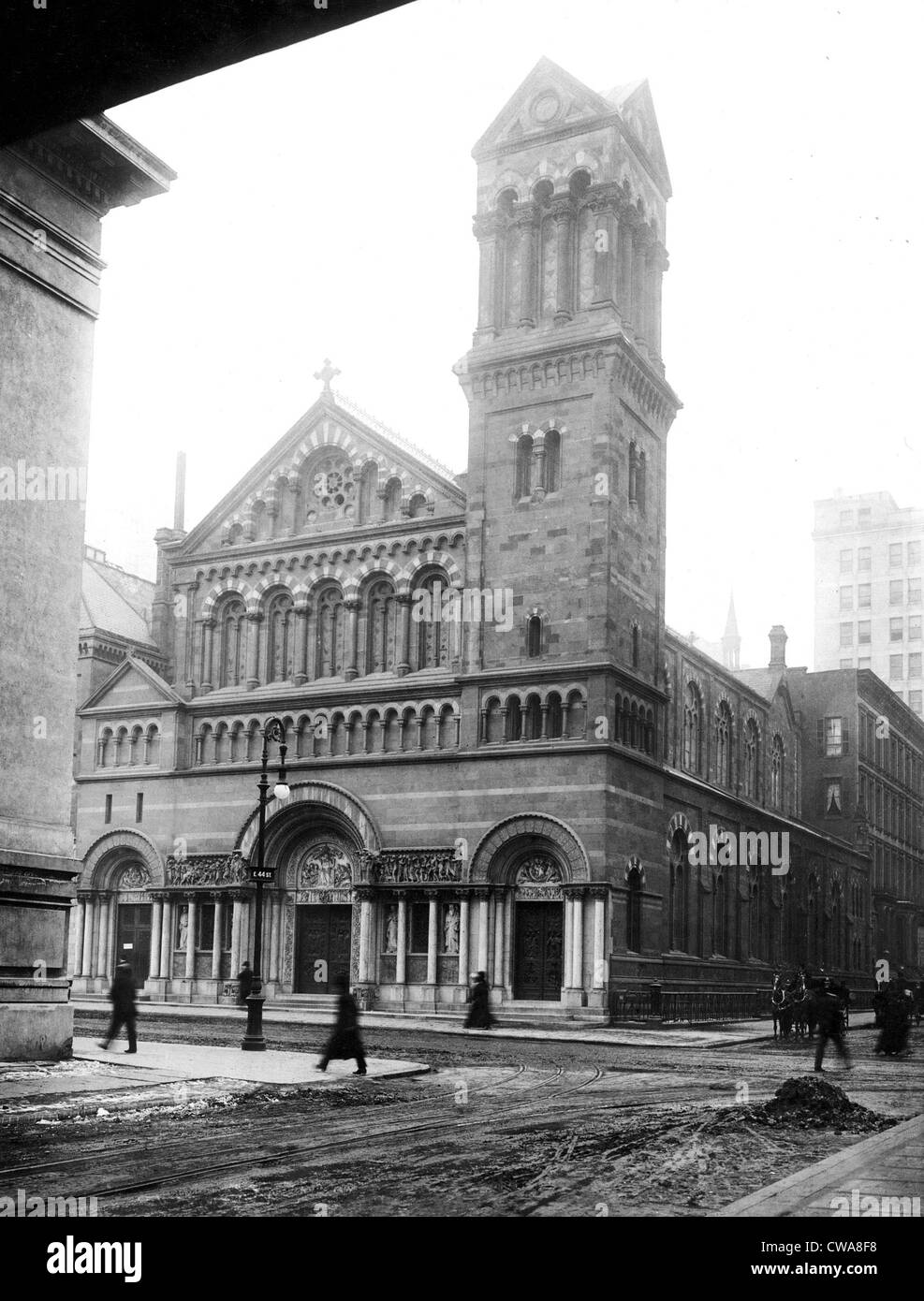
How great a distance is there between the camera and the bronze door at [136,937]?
1866 inches

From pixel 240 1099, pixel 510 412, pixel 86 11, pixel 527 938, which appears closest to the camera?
pixel 86 11

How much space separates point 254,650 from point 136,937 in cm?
1011

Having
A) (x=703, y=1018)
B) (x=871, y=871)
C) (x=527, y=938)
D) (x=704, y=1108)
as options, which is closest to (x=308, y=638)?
(x=527, y=938)

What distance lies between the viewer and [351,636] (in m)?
45.9

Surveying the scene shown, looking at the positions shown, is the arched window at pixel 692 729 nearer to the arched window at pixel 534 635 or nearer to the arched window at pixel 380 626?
the arched window at pixel 534 635

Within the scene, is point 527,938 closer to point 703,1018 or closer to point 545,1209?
point 703,1018

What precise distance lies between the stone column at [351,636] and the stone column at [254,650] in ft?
11.1

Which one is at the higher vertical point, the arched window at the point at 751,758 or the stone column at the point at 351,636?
the stone column at the point at 351,636

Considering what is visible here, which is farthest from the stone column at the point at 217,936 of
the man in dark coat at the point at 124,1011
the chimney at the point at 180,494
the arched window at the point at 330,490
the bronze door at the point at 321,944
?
the man in dark coat at the point at 124,1011

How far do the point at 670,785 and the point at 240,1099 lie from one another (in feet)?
102

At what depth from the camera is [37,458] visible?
18.9 meters

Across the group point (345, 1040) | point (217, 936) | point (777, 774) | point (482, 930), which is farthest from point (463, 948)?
point (777, 774)

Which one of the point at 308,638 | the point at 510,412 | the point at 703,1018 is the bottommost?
the point at 703,1018

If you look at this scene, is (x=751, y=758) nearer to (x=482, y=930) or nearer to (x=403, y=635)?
(x=403, y=635)
